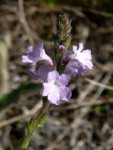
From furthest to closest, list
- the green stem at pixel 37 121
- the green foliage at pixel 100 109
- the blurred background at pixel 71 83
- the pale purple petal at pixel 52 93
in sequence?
1. the green foliage at pixel 100 109
2. the blurred background at pixel 71 83
3. the green stem at pixel 37 121
4. the pale purple petal at pixel 52 93

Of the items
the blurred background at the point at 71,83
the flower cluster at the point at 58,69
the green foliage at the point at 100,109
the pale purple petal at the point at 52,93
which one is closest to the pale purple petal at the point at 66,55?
the flower cluster at the point at 58,69

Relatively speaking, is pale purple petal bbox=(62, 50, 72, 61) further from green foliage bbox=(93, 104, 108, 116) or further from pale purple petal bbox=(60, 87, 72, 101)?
green foliage bbox=(93, 104, 108, 116)

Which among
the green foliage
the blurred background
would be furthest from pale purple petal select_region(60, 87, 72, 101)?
the green foliage

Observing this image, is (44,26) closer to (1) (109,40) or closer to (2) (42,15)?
(2) (42,15)

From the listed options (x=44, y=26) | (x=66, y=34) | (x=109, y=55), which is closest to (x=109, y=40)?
(x=109, y=55)

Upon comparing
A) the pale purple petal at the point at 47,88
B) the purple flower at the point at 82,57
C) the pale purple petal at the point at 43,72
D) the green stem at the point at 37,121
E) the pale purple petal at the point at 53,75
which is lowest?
the green stem at the point at 37,121

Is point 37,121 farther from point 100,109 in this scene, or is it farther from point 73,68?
point 100,109

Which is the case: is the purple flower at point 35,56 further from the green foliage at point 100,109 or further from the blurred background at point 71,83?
the green foliage at point 100,109
